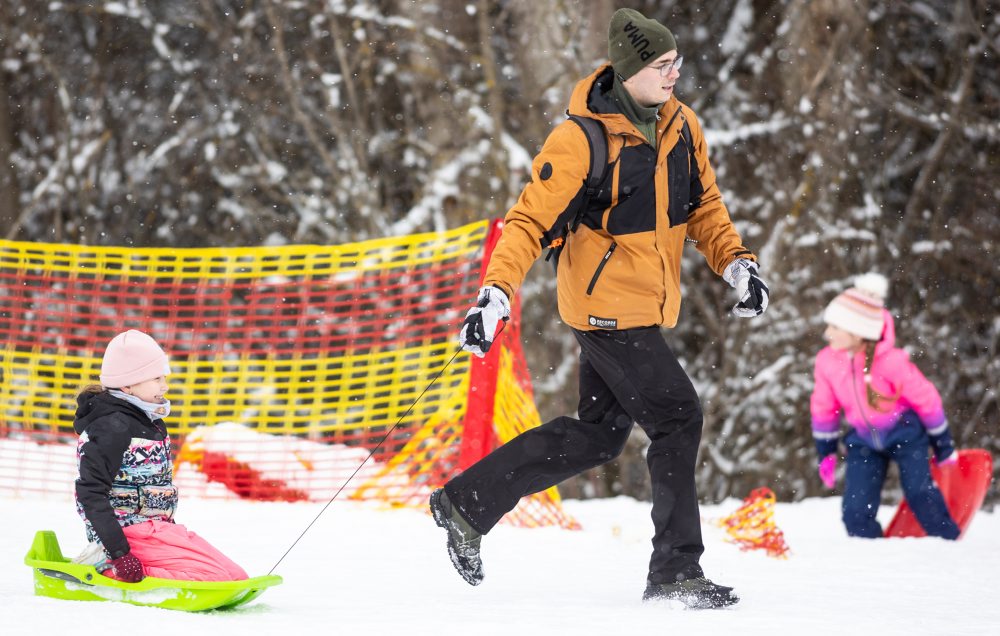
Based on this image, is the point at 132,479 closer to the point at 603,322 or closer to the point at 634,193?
the point at 603,322

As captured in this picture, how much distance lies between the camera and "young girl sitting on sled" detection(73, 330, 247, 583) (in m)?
2.98

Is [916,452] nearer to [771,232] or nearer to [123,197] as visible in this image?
[771,232]

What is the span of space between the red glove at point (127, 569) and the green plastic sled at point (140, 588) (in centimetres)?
2

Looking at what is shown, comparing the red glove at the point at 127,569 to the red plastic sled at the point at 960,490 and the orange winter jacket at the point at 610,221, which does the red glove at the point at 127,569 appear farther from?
the red plastic sled at the point at 960,490

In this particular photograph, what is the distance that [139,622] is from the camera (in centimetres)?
269

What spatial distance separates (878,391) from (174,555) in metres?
3.66

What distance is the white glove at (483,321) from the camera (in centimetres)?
303

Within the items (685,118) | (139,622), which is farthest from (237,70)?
(139,622)

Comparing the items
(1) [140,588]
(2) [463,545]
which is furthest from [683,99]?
(1) [140,588]

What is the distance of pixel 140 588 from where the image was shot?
2.98 m

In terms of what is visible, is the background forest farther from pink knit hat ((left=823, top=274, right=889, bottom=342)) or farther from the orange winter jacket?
the orange winter jacket

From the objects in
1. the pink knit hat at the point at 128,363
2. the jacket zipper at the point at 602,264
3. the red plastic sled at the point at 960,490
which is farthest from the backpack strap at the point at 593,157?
the red plastic sled at the point at 960,490

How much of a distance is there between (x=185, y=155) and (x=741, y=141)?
5432mm

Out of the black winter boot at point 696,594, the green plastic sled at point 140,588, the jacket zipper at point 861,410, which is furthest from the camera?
the jacket zipper at point 861,410
